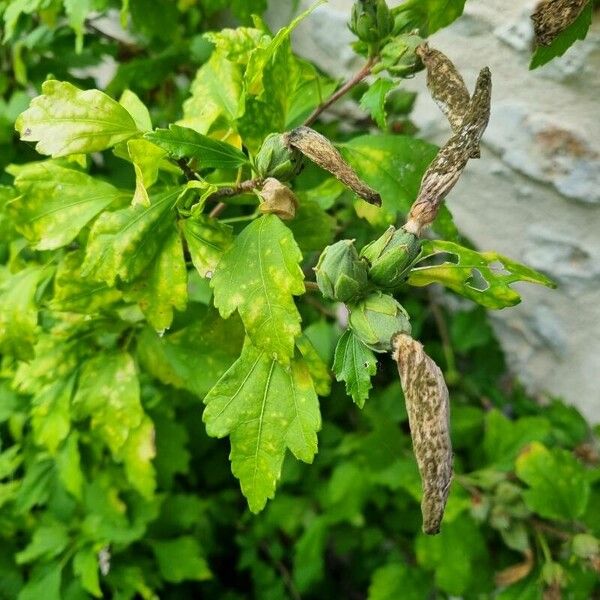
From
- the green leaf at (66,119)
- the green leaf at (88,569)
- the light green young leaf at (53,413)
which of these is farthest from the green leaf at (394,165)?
the green leaf at (88,569)

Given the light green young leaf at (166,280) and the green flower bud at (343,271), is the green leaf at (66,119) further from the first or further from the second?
the green flower bud at (343,271)

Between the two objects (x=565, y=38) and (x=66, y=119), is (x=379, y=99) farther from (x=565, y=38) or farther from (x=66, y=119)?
(x=66, y=119)

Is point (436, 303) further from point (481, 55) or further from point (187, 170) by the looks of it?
point (187, 170)

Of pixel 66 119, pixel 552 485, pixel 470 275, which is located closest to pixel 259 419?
pixel 470 275

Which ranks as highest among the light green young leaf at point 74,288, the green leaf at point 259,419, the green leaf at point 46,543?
the green leaf at point 259,419

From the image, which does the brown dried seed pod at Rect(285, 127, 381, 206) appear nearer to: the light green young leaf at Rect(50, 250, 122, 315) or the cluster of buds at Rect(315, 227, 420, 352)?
the cluster of buds at Rect(315, 227, 420, 352)
